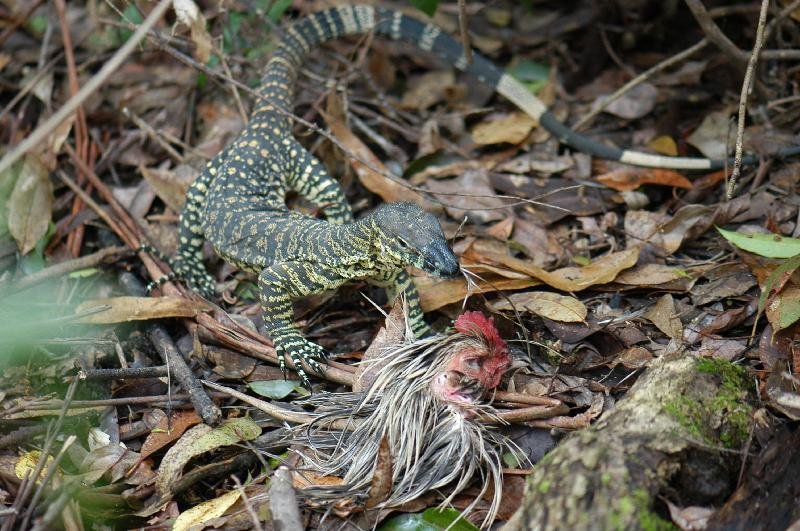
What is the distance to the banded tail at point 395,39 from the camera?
279 inches

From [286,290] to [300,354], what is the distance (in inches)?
21.1

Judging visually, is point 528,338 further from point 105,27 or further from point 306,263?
point 105,27

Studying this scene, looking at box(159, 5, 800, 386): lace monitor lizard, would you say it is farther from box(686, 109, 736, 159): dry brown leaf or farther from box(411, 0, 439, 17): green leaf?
box(411, 0, 439, 17): green leaf

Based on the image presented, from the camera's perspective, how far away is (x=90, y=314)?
19.2 ft

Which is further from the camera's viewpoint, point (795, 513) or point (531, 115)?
point (531, 115)

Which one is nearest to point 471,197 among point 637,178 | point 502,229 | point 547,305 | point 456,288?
point 502,229

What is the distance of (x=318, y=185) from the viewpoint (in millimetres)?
6816

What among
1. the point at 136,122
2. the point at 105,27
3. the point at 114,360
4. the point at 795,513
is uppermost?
the point at 105,27

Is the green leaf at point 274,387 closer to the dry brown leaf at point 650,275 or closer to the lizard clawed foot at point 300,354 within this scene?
the lizard clawed foot at point 300,354

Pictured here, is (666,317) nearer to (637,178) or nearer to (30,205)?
(637,178)

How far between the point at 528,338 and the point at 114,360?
3.08 m

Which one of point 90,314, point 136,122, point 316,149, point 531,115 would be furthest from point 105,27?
point 531,115

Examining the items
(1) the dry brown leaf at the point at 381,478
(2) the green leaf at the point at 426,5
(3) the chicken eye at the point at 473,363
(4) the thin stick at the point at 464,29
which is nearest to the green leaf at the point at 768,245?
(3) the chicken eye at the point at 473,363

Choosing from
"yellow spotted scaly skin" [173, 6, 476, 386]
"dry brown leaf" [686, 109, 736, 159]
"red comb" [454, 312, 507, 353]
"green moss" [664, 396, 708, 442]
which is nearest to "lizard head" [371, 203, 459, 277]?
"yellow spotted scaly skin" [173, 6, 476, 386]
